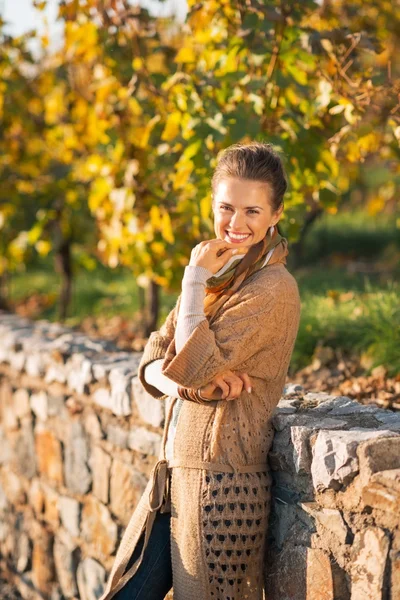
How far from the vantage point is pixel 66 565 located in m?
4.52

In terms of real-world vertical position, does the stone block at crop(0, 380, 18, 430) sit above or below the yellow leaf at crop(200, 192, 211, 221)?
below

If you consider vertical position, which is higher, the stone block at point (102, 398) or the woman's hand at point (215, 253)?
the woman's hand at point (215, 253)

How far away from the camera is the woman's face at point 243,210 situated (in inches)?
99.7

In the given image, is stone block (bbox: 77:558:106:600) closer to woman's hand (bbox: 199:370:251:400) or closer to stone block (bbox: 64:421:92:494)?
stone block (bbox: 64:421:92:494)

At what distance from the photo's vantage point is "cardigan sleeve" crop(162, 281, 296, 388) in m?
2.42

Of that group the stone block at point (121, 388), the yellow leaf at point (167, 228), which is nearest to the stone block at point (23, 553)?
the stone block at point (121, 388)

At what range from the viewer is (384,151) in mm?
5055

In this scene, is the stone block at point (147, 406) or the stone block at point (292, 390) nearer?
the stone block at point (292, 390)

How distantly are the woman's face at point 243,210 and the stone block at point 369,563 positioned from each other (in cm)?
87

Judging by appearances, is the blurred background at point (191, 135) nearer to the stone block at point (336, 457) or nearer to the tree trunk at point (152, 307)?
the tree trunk at point (152, 307)

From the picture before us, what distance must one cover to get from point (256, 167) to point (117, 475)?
1.93 m

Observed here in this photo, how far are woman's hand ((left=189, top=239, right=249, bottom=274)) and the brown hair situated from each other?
165mm

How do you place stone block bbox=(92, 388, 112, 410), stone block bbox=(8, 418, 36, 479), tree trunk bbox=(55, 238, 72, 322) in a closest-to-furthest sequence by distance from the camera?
stone block bbox=(92, 388, 112, 410), stone block bbox=(8, 418, 36, 479), tree trunk bbox=(55, 238, 72, 322)

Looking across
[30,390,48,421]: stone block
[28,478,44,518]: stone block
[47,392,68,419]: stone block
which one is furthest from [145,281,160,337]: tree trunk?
[28,478,44,518]: stone block
